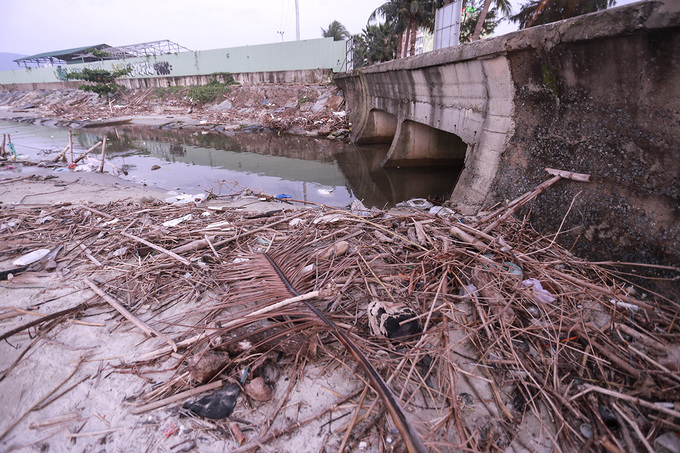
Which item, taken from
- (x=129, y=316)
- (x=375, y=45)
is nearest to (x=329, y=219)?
(x=129, y=316)

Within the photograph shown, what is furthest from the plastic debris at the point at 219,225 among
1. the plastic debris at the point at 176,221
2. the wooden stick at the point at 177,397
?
the wooden stick at the point at 177,397

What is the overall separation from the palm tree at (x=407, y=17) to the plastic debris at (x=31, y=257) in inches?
858

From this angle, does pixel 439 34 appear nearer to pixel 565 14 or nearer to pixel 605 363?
pixel 565 14

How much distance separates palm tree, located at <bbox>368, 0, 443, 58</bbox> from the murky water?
11.2 metres

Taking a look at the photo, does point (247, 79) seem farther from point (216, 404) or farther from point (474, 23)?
point (216, 404)

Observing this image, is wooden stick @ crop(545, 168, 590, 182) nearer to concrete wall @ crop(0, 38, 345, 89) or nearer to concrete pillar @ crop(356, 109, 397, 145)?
concrete pillar @ crop(356, 109, 397, 145)

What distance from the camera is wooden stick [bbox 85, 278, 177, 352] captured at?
2454 mm

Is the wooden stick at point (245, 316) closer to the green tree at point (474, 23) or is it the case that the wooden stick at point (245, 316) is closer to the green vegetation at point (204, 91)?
the green tree at point (474, 23)

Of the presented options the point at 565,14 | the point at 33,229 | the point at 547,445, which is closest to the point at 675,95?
the point at 547,445

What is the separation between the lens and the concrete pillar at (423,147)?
9984 millimetres

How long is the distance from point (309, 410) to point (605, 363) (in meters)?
1.93

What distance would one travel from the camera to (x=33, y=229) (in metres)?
4.80

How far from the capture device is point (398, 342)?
2.33 metres

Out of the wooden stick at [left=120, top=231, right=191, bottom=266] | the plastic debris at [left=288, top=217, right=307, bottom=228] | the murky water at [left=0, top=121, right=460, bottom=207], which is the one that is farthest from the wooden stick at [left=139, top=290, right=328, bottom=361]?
the murky water at [left=0, top=121, right=460, bottom=207]
